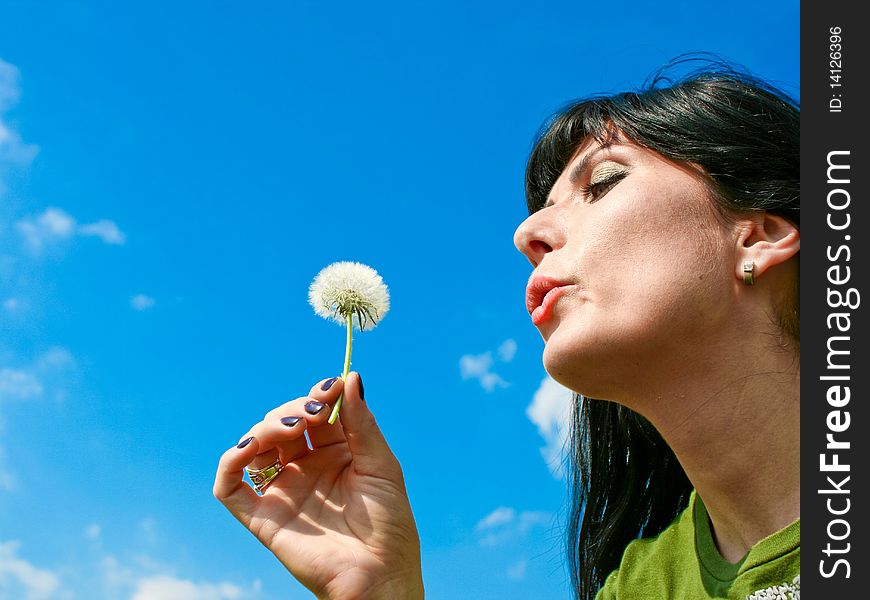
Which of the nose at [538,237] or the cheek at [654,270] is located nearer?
the cheek at [654,270]

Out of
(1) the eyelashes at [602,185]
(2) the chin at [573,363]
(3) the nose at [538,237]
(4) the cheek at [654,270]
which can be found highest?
(1) the eyelashes at [602,185]

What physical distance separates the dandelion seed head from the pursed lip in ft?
1.81

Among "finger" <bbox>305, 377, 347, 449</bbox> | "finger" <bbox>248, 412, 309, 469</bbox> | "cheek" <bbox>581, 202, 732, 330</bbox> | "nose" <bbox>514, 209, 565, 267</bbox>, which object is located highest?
"nose" <bbox>514, 209, 565, 267</bbox>

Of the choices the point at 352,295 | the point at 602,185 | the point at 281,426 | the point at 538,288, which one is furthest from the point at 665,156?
the point at 281,426

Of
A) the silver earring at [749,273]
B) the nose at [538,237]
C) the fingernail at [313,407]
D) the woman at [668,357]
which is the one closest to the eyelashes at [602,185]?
the woman at [668,357]

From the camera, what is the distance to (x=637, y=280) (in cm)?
284

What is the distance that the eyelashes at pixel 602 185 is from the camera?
3.18 metres

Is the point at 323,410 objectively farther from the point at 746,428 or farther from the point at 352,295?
the point at 746,428

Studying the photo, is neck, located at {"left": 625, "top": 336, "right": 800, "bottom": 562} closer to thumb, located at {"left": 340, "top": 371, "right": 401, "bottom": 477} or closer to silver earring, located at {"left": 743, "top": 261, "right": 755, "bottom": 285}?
silver earring, located at {"left": 743, "top": 261, "right": 755, "bottom": 285}

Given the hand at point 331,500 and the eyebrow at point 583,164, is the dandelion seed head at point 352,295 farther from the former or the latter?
→ the eyebrow at point 583,164

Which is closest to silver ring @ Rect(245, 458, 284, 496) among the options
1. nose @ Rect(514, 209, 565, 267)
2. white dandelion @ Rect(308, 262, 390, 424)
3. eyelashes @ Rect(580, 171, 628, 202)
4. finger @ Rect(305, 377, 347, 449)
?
finger @ Rect(305, 377, 347, 449)

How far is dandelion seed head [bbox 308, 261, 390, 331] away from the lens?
10.1 ft

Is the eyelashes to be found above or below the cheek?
above
